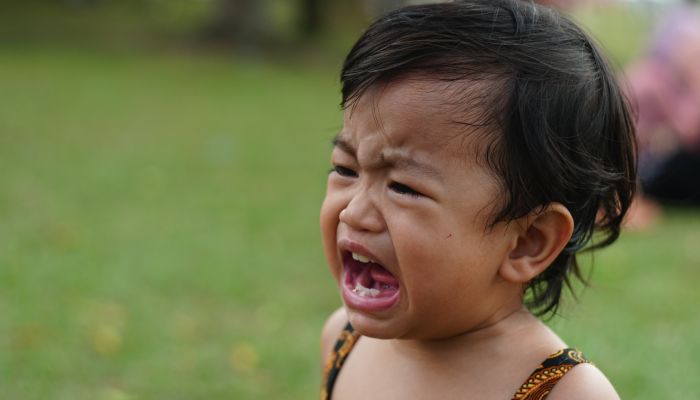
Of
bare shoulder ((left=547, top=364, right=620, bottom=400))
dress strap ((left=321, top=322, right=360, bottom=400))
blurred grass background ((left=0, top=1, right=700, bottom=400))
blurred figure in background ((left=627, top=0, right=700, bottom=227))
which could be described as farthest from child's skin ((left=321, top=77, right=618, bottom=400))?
blurred figure in background ((left=627, top=0, right=700, bottom=227))

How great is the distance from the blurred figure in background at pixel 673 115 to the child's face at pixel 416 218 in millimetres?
5458

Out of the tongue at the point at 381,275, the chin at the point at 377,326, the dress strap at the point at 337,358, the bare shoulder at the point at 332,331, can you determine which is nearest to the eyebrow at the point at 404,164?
the tongue at the point at 381,275

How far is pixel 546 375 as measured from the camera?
1.96 metres

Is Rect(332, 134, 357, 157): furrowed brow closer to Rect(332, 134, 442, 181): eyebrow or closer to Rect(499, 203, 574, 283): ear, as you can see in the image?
Rect(332, 134, 442, 181): eyebrow

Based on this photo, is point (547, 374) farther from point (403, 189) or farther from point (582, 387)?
point (403, 189)

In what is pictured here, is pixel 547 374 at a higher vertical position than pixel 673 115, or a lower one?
higher

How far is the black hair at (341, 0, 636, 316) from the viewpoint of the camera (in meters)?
1.83

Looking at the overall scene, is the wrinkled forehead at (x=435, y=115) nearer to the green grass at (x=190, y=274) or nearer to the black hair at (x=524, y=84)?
the black hair at (x=524, y=84)

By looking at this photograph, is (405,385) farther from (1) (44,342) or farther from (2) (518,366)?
(1) (44,342)

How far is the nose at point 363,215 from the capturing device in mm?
1871

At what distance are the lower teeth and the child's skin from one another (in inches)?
0.6

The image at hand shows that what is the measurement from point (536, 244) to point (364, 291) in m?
0.38

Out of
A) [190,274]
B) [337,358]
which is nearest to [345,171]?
[337,358]

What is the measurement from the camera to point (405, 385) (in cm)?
211
